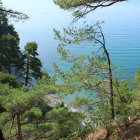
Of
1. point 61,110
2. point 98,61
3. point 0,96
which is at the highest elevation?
point 98,61

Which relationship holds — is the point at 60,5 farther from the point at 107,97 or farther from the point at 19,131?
the point at 19,131

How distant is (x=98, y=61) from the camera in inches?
376

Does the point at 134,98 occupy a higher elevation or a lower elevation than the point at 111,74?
lower

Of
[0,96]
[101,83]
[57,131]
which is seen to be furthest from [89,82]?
[0,96]

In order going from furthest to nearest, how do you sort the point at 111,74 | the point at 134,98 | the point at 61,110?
the point at 61,110, the point at 111,74, the point at 134,98

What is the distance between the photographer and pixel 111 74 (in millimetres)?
9359


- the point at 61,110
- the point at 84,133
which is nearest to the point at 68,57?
the point at 61,110

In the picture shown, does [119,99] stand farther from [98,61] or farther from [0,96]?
[0,96]

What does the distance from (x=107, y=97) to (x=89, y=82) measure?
755mm

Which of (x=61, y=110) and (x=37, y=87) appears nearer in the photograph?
(x=37, y=87)

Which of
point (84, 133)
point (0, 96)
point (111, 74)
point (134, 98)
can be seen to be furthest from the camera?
point (111, 74)

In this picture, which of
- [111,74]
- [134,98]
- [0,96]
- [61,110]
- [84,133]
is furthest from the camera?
[61,110]

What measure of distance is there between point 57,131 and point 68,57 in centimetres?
252

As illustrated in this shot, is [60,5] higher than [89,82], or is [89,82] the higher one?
[60,5]
